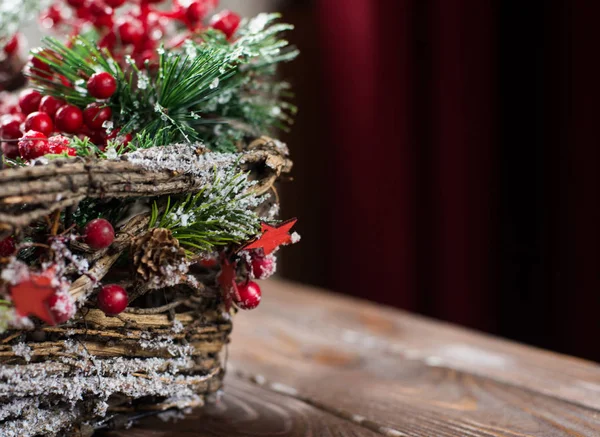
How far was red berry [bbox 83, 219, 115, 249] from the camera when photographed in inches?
13.6

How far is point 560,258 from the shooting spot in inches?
47.5

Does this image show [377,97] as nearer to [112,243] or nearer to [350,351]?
[350,351]

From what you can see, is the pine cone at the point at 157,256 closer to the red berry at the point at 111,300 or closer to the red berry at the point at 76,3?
the red berry at the point at 111,300

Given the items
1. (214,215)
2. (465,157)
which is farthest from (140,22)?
(465,157)

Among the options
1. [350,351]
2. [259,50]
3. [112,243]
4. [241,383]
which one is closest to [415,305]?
[350,351]

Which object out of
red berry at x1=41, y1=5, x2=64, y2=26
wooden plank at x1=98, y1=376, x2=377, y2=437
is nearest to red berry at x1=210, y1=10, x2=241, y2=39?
red berry at x1=41, y1=5, x2=64, y2=26

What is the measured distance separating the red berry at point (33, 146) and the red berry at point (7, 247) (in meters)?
0.07

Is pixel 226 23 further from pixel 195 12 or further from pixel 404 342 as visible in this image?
pixel 404 342

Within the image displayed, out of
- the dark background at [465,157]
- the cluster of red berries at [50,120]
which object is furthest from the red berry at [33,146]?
the dark background at [465,157]

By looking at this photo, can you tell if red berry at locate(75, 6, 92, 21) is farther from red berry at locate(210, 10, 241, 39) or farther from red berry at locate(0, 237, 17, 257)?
red berry at locate(0, 237, 17, 257)

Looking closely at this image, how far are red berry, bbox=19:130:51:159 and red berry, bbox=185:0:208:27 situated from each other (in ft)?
0.68

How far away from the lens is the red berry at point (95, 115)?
460 millimetres

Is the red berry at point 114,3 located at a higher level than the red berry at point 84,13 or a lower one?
higher

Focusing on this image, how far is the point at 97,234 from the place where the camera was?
35cm
